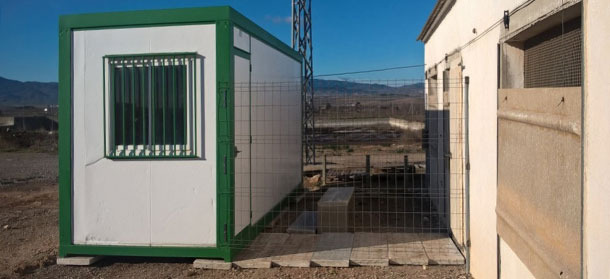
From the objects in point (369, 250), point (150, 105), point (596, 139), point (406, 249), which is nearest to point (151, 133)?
point (150, 105)

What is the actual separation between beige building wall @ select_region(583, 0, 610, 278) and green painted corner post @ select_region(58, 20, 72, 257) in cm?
557

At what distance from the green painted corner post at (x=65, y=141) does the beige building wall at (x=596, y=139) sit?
557 centimetres

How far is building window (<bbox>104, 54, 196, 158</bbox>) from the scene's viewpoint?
648 cm

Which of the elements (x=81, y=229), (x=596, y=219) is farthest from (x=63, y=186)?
(x=596, y=219)

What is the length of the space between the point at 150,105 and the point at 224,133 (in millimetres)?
918

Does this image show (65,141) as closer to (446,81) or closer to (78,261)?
(78,261)

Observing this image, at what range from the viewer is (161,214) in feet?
21.5

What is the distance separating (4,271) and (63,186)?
1.12 metres

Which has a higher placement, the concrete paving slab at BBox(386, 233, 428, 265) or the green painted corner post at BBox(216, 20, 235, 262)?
the green painted corner post at BBox(216, 20, 235, 262)

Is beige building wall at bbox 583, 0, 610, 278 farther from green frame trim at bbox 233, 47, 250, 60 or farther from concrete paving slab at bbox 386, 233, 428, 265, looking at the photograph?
green frame trim at bbox 233, 47, 250, 60

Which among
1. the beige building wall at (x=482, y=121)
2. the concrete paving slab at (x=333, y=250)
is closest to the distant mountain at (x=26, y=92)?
the concrete paving slab at (x=333, y=250)

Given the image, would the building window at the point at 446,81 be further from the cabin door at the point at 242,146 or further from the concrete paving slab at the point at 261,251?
the concrete paving slab at the point at 261,251

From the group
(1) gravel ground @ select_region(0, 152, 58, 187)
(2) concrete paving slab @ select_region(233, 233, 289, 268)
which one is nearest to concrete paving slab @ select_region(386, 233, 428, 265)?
(2) concrete paving slab @ select_region(233, 233, 289, 268)

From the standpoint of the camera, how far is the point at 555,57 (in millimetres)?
3641
